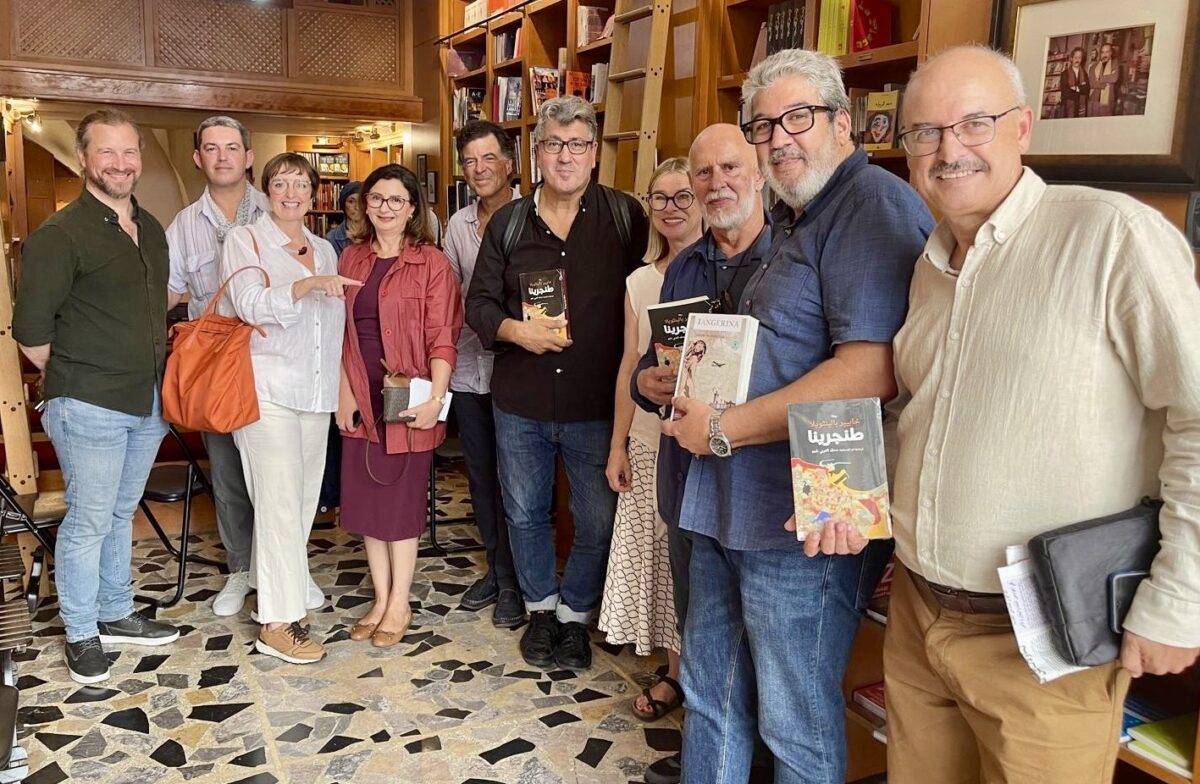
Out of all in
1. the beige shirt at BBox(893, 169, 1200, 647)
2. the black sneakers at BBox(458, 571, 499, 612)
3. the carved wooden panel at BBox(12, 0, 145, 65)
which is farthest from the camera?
the carved wooden panel at BBox(12, 0, 145, 65)

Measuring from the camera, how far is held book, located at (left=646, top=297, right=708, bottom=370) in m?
2.12

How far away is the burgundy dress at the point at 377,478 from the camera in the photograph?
326 centimetres

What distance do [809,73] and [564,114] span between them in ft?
4.43

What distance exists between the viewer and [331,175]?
9.77 m

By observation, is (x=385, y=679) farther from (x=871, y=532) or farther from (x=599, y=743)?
(x=871, y=532)

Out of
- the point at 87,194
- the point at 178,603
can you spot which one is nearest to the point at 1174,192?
the point at 87,194

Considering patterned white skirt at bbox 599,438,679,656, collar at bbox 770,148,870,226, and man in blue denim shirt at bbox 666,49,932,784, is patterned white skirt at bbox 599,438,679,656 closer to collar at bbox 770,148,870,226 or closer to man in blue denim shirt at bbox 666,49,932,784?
man in blue denim shirt at bbox 666,49,932,784

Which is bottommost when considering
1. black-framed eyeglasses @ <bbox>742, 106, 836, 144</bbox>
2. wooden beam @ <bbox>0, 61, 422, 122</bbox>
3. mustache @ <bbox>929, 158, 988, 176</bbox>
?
mustache @ <bbox>929, 158, 988, 176</bbox>

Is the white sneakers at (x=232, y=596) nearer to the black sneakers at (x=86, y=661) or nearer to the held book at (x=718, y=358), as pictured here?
the black sneakers at (x=86, y=661)

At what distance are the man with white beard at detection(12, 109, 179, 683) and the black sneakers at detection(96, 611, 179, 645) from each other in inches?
6.5

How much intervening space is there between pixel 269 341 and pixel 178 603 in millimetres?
1355

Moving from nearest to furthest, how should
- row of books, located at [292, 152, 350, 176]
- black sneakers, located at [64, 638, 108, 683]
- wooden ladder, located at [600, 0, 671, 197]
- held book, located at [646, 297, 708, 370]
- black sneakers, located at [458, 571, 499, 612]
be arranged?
held book, located at [646, 297, 708, 370]
black sneakers, located at [64, 638, 108, 683]
black sneakers, located at [458, 571, 499, 612]
wooden ladder, located at [600, 0, 671, 197]
row of books, located at [292, 152, 350, 176]

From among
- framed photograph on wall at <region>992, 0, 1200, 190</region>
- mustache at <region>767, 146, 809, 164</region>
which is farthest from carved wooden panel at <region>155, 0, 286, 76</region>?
mustache at <region>767, 146, 809, 164</region>

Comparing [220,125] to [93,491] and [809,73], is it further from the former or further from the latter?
[809,73]
